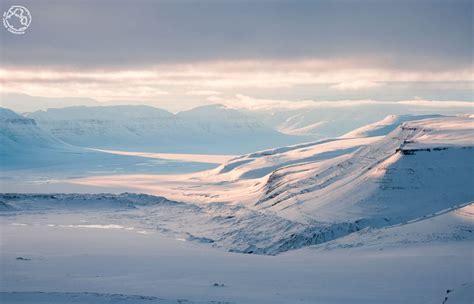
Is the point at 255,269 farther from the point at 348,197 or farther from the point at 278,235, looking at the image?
the point at 348,197

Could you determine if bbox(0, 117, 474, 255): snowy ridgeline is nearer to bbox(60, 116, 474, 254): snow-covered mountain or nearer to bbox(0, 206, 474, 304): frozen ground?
bbox(60, 116, 474, 254): snow-covered mountain

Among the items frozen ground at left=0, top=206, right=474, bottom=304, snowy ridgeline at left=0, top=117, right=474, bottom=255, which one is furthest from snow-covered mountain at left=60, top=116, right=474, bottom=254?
frozen ground at left=0, top=206, right=474, bottom=304

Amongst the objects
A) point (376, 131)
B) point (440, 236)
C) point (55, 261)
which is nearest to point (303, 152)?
point (376, 131)

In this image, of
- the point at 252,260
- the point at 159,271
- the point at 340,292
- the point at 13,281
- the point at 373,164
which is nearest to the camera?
the point at 340,292

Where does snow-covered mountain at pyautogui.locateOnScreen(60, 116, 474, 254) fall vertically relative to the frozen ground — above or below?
above

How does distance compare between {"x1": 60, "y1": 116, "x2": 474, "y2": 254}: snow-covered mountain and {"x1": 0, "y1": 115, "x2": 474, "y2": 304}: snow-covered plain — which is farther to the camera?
{"x1": 60, "y1": 116, "x2": 474, "y2": 254}: snow-covered mountain

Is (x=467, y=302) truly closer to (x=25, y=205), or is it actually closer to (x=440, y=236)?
(x=440, y=236)

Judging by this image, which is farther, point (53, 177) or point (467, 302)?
point (53, 177)
